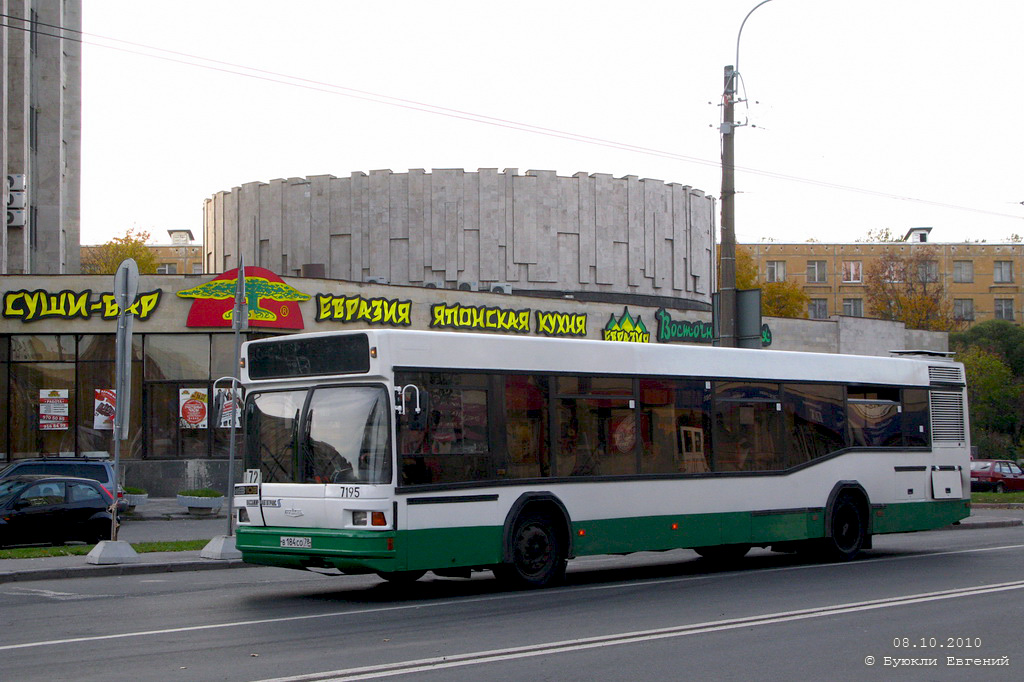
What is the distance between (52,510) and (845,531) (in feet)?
42.6

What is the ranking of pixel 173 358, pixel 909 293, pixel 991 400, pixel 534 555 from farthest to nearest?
pixel 909 293 < pixel 991 400 < pixel 173 358 < pixel 534 555

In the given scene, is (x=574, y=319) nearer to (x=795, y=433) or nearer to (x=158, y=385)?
(x=158, y=385)

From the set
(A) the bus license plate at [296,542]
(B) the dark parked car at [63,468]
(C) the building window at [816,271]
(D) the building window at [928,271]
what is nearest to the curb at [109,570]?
(A) the bus license plate at [296,542]

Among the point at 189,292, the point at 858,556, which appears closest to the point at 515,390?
the point at 858,556

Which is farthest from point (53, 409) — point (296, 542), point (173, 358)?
point (296, 542)

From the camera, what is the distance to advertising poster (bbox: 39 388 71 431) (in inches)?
1316

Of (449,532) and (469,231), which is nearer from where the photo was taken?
(449,532)

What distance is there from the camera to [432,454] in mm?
11945

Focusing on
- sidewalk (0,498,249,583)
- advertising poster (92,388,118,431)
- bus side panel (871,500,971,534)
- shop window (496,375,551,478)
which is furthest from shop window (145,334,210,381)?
shop window (496,375,551,478)

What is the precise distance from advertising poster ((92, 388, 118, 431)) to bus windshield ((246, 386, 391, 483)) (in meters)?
22.7

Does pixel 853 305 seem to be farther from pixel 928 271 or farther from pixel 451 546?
pixel 451 546

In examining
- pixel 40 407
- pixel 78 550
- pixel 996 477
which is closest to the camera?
pixel 78 550

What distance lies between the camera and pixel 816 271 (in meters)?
89.7

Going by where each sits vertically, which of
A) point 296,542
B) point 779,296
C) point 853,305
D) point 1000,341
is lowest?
point 296,542
